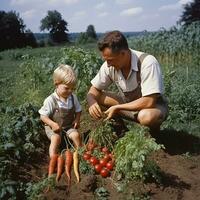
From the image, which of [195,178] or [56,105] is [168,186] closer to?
[195,178]

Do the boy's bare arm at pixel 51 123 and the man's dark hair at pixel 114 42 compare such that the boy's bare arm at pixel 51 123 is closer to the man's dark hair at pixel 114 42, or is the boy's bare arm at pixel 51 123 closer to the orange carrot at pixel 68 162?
the orange carrot at pixel 68 162

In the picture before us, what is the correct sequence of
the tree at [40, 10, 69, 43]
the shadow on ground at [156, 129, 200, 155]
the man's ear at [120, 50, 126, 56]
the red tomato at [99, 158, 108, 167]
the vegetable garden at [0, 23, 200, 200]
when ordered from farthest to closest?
1. the tree at [40, 10, 69, 43]
2. the shadow on ground at [156, 129, 200, 155]
3. the man's ear at [120, 50, 126, 56]
4. the red tomato at [99, 158, 108, 167]
5. the vegetable garden at [0, 23, 200, 200]

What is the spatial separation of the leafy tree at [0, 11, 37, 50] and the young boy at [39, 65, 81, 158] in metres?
40.3

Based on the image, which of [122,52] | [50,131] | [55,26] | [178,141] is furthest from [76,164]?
[55,26]

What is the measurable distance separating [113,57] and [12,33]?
42.5 metres

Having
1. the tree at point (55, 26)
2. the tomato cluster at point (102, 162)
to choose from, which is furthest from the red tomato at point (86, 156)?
the tree at point (55, 26)

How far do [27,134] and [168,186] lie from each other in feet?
5.73

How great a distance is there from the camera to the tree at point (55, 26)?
5588 cm

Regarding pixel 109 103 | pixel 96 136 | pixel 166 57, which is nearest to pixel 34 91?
pixel 109 103

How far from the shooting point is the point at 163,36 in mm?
20625

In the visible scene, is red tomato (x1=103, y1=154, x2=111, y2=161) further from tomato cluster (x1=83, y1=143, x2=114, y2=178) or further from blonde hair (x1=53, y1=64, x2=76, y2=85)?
blonde hair (x1=53, y1=64, x2=76, y2=85)

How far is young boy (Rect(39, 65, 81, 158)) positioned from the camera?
487 centimetres

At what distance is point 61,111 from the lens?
199 inches

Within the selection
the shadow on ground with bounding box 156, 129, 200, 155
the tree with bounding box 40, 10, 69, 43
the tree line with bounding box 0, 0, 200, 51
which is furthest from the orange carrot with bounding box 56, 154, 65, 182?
the tree with bounding box 40, 10, 69, 43
